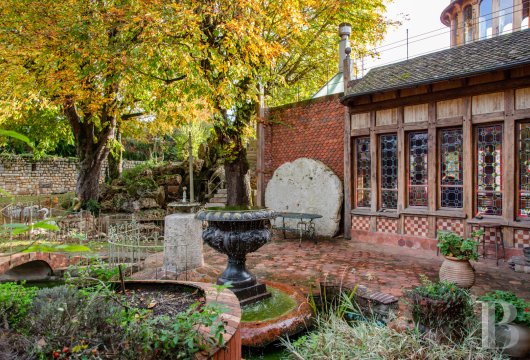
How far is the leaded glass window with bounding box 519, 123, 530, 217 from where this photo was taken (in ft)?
23.4

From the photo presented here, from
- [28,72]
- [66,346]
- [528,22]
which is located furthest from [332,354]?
[528,22]

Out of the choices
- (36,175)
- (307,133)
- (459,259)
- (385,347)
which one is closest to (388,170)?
(307,133)

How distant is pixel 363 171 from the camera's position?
9.96 m

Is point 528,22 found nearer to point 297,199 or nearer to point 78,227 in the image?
point 297,199

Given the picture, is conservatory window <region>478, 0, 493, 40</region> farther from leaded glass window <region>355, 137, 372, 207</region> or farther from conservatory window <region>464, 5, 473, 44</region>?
leaded glass window <region>355, 137, 372, 207</region>

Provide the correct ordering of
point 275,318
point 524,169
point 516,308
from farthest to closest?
point 524,169
point 275,318
point 516,308

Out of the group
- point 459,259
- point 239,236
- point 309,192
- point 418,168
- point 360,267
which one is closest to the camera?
point 239,236

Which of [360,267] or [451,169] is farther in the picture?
[451,169]

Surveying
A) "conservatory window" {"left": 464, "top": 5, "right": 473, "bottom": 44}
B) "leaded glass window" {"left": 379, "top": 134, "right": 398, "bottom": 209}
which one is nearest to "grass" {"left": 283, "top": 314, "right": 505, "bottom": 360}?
"leaded glass window" {"left": 379, "top": 134, "right": 398, "bottom": 209}

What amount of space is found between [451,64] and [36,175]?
21688 mm

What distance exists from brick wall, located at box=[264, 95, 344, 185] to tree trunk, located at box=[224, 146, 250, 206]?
4.03 ft

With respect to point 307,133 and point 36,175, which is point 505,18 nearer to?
point 307,133

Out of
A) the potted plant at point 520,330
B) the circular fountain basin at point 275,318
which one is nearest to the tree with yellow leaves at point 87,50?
the circular fountain basin at point 275,318

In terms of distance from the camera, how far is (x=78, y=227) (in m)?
10.8
